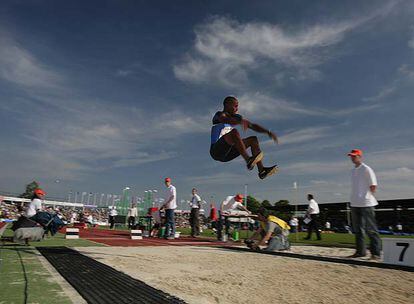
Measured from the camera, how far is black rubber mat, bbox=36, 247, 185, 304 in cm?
256

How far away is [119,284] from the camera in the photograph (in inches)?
121

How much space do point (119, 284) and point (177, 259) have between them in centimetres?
228

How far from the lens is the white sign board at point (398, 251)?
5047 millimetres

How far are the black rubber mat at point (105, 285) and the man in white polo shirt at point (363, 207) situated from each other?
5129 mm

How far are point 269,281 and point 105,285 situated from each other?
180cm

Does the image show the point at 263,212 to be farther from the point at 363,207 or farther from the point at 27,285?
the point at 27,285

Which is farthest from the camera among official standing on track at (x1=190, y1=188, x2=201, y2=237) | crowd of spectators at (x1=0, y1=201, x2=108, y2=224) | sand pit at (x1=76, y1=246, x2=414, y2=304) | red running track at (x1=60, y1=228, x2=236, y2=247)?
crowd of spectators at (x1=0, y1=201, x2=108, y2=224)

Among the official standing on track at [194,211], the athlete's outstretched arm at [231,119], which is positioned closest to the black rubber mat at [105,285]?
the athlete's outstretched arm at [231,119]

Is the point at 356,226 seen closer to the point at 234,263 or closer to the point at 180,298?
the point at 234,263

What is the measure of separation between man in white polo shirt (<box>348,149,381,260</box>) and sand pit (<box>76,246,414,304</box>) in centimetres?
170

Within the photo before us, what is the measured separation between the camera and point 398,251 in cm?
529

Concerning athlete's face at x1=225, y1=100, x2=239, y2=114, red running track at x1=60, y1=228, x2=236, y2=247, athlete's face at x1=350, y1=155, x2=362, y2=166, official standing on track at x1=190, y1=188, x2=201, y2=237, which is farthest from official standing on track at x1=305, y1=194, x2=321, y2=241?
athlete's face at x1=225, y1=100, x2=239, y2=114

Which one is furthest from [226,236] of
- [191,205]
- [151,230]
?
[151,230]

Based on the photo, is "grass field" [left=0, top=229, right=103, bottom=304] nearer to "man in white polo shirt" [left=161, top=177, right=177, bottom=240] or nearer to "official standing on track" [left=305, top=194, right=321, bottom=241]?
"man in white polo shirt" [left=161, top=177, right=177, bottom=240]
